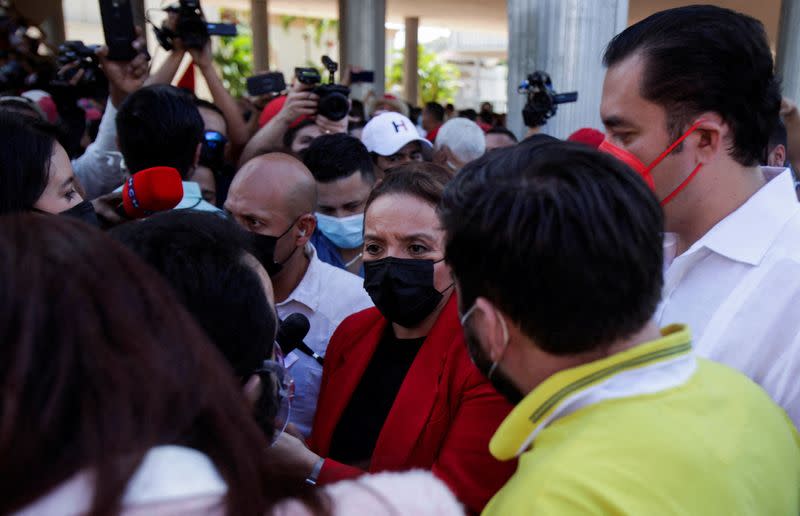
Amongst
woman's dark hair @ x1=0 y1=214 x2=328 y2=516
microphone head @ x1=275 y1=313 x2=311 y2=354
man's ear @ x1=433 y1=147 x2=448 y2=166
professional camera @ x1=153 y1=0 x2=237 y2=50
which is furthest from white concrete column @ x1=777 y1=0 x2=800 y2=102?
woman's dark hair @ x1=0 y1=214 x2=328 y2=516

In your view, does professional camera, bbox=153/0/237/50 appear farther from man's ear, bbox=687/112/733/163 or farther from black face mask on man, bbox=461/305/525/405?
black face mask on man, bbox=461/305/525/405

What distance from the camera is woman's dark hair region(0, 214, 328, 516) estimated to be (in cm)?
79

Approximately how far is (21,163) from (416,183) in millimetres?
1153

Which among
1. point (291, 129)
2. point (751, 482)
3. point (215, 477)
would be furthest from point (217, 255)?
point (291, 129)

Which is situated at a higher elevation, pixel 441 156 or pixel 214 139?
pixel 214 139

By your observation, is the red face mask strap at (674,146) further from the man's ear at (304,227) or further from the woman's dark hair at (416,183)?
the man's ear at (304,227)

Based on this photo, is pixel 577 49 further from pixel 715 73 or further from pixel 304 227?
pixel 715 73

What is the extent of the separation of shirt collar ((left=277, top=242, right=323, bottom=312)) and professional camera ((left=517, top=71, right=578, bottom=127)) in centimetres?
279

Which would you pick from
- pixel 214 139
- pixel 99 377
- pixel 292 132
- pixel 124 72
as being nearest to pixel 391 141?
pixel 292 132

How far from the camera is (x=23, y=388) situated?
787mm

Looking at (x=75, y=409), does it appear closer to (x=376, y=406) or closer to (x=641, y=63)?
(x=376, y=406)

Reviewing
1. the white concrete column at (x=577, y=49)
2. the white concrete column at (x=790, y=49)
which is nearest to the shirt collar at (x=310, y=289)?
the white concrete column at (x=577, y=49)

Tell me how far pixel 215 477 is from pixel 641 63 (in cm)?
148

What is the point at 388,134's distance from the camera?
4977 millimetres
